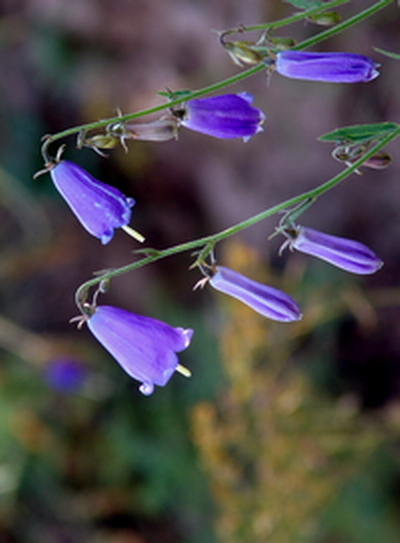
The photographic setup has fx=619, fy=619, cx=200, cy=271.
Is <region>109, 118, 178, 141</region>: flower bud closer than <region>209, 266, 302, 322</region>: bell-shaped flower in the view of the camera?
Yes

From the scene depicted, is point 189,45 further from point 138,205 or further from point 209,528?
point 209,528

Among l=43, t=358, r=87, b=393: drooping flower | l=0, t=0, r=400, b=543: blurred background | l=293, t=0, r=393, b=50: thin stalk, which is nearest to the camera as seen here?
l=293, t=0, r=393, b=50: thin stalk

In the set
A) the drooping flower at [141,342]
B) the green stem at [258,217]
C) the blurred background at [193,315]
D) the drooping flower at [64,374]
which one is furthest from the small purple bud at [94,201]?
the drooping flower at [64,374]

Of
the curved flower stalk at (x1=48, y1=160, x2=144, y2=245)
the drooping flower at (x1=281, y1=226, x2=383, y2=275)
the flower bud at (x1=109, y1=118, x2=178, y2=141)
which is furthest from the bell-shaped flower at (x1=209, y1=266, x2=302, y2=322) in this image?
the flower bud at (x1=109, y1=118, x2=178, y2=141)

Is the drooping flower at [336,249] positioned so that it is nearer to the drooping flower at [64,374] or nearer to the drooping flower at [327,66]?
the drooping flower at [327,66]

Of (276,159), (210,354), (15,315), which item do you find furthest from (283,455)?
(15,315)

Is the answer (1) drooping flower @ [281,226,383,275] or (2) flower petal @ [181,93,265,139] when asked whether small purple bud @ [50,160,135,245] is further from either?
(1) drooping flower @ [281,226,383,275]

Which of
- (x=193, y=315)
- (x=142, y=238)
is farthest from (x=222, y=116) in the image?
(x=193, y=315)
